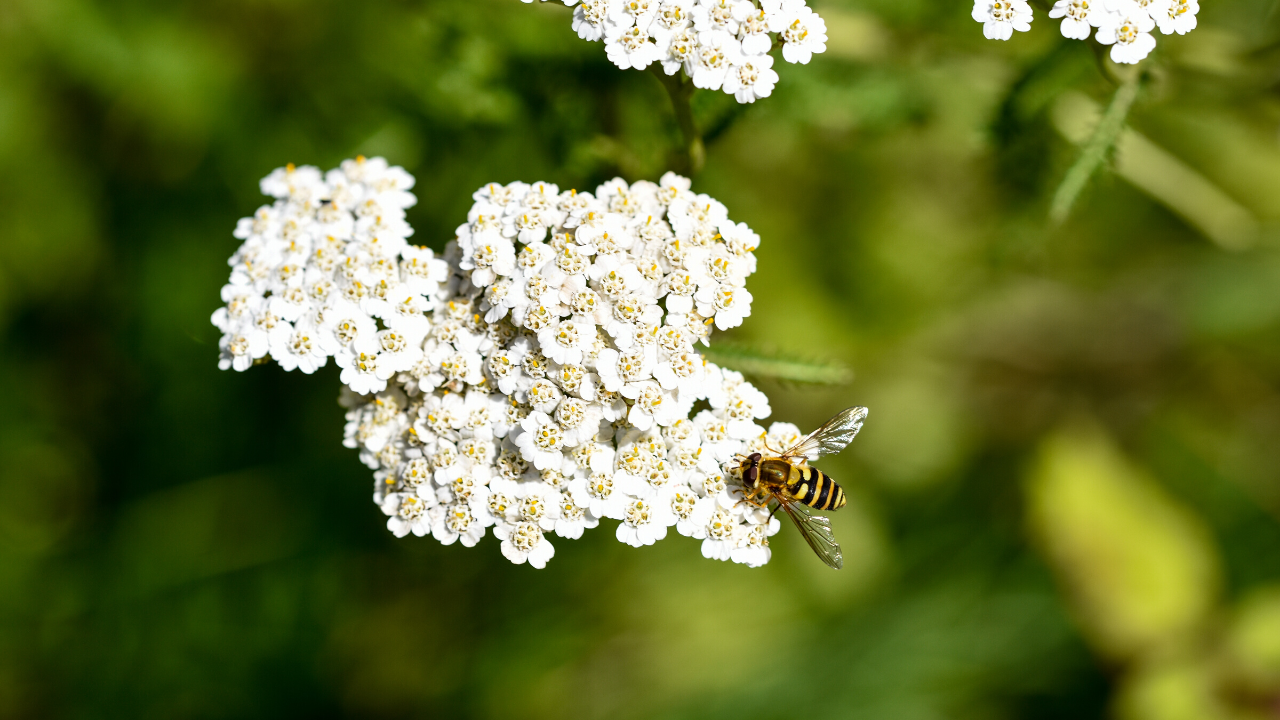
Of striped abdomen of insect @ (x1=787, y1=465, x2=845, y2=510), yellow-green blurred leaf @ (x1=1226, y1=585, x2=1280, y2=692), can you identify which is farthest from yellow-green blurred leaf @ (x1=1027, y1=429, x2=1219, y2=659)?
striped abdomen of insect @ (x1=787, y1=465, x2=845, y2=510)

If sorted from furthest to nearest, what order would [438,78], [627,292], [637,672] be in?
[637,672]
[438,78]
[627,292]

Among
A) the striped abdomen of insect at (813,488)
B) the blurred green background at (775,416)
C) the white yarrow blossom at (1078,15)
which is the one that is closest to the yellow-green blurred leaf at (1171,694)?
the blurred green background at (775,416)

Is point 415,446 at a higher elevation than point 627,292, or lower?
lower

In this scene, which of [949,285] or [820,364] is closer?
[820,364]

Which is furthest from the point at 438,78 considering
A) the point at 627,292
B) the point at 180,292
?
the point at 180,292

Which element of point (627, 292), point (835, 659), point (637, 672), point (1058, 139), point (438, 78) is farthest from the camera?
point (637, 672)

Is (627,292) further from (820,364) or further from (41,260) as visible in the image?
(41,260)
